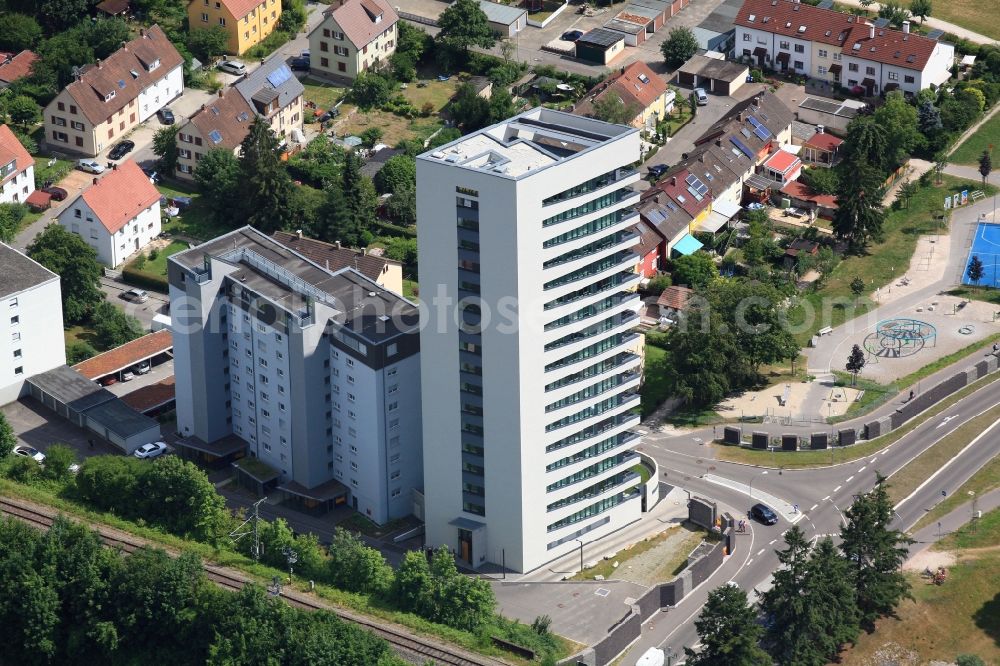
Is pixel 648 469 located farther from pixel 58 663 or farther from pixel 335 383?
pixel 58 663

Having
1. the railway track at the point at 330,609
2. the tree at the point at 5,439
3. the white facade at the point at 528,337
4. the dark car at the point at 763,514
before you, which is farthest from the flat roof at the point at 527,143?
the tree at the point at 5,439

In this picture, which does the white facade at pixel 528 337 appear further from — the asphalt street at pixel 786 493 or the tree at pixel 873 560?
the tree at pixel 873 560

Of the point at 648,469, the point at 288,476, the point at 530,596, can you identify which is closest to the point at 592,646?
the point at 530,596

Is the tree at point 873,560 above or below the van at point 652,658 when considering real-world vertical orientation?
above

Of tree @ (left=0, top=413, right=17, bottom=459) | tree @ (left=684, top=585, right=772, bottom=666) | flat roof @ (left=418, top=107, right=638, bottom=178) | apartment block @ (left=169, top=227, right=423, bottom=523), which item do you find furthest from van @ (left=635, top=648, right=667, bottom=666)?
tree @ (left=0, top=413, right=17, bottom=459)

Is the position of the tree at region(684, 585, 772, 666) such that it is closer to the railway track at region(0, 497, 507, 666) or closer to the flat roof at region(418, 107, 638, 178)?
the railway track at region(0, 497, 507, 666)

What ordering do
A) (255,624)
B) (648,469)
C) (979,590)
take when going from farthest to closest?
(648,469), (979,590), (255,624)
